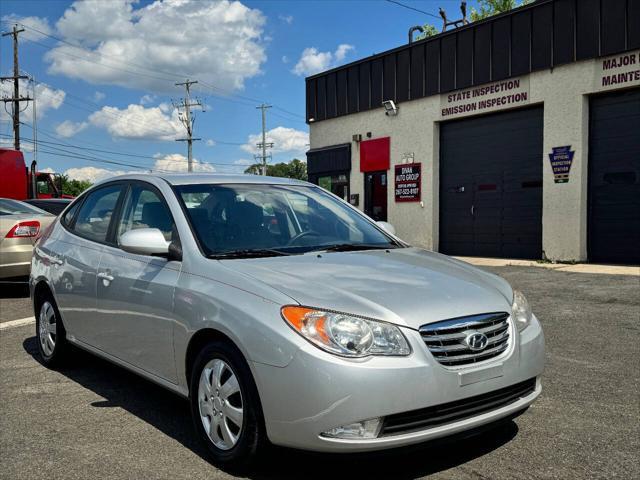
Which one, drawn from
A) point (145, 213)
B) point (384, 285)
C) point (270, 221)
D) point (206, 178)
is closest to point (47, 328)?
point (145, 213)

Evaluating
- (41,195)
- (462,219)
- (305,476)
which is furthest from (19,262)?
(41,195)

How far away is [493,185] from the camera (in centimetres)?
1533

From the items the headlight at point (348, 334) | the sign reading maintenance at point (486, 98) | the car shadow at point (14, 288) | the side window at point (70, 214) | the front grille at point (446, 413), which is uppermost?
the sign reading maintenance at point (486, 98)

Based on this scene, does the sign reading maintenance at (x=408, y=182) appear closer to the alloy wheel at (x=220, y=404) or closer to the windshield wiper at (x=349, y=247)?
the windshield wiper at (x=349, y=247)

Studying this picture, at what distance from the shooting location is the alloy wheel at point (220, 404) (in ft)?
10.1

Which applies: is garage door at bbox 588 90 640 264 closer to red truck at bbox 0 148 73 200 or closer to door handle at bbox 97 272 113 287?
door handle at bbox 97 272 113 287

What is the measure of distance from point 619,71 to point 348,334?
11.9 metres

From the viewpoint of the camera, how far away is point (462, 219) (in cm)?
1633

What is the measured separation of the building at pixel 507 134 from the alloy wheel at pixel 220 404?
11581mm

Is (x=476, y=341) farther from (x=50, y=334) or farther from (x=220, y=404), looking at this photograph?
(x=50, y=334)

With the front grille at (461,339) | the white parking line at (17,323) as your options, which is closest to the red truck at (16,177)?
the white parking line at (17,323)

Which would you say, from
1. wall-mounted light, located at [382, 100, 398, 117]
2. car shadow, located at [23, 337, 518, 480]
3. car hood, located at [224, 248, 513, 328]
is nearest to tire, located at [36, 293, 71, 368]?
car shadow, located at [23, 337, 518, 480]

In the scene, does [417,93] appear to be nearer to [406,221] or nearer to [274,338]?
[406,221]

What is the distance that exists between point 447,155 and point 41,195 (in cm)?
1326
